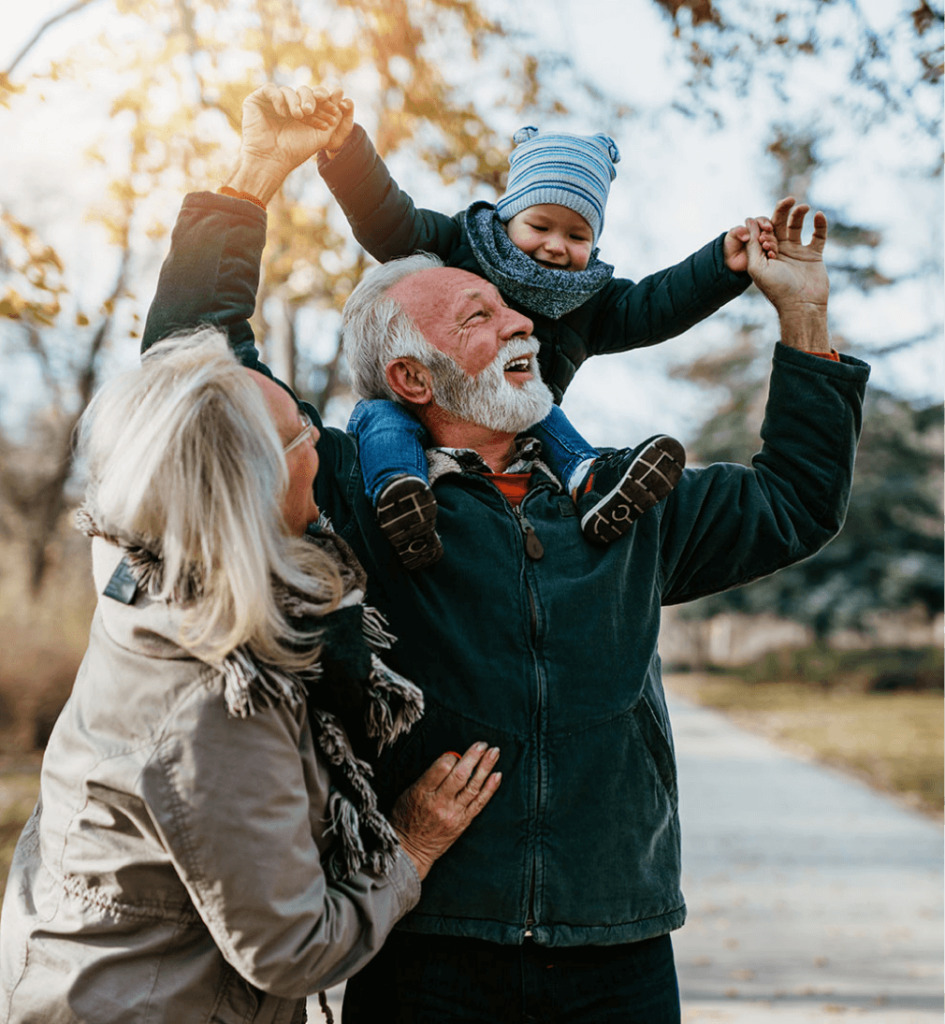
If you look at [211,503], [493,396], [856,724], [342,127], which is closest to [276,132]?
[342,127]

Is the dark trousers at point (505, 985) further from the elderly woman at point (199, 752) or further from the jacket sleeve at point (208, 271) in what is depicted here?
the jacket sleeve at point (208, 271)

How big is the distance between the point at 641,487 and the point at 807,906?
17.9 ft

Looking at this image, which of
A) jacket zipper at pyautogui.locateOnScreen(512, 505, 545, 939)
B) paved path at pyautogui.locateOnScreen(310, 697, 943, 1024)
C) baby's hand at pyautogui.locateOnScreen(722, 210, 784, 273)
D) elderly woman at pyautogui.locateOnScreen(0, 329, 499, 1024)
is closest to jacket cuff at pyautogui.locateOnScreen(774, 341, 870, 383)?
baby's hand at pyautogui.locateOnScreen(722, 210, 784, 273)

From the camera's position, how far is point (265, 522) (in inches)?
64.6

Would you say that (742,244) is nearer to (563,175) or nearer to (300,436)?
(563,175)

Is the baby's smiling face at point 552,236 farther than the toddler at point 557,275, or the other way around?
the baby's smiling face at point 552,236

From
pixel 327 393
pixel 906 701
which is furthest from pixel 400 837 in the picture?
pixel 906 701

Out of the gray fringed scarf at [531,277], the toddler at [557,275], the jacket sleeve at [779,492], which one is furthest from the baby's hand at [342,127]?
the jacket sleeve at [779,492]

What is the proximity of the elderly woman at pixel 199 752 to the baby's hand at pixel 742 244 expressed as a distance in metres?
1.22

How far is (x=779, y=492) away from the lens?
7.74 ft

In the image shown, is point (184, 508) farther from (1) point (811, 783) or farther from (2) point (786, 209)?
(1) point (811, 783)

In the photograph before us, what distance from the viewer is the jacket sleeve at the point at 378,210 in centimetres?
239

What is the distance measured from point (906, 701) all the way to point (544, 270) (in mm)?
18464

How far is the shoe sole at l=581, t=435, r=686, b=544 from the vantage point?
A: 2.07 metres
